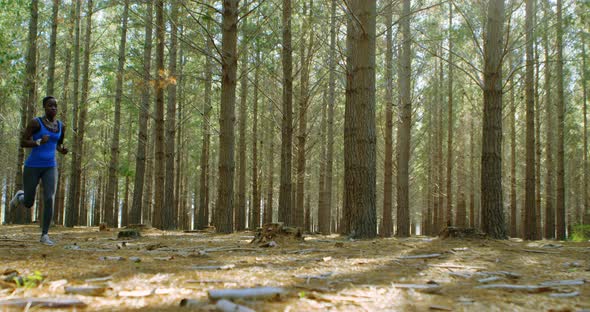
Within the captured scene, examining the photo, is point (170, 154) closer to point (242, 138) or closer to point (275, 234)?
point (242, 138)

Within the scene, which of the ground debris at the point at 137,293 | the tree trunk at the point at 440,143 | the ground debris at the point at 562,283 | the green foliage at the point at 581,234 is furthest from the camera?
the tree trunk at the point at 440,143

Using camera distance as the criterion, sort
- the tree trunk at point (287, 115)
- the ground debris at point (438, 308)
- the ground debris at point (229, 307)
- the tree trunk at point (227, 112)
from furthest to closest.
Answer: the tree trunk at point (287, 115)
the tree trunk at point (227, 112)
the ground debris at point (438, 308)
the ground debris at point (229, 307)

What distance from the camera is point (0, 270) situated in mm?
3158

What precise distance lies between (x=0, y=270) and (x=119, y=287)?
1.16 meters

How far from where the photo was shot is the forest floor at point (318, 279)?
236 cm

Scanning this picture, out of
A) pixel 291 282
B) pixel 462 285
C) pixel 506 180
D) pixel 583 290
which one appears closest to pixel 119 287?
pixel 291 282

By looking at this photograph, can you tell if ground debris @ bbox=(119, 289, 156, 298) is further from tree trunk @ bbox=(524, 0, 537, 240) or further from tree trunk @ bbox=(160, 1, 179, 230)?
tree trunk @ bbox=(524, 0, 537, 240)

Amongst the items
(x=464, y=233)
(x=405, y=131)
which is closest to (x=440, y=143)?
(x=405, y=131)

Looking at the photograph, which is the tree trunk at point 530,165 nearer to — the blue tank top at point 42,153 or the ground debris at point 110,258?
the ground debris at point 110,258

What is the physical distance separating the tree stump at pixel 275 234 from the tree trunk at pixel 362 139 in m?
1.31

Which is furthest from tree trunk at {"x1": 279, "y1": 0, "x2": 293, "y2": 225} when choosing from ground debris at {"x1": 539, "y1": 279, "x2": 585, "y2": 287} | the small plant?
the small plant

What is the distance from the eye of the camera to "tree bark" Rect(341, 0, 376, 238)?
725cm

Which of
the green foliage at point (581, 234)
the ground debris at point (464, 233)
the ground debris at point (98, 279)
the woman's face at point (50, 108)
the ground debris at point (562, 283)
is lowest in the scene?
the green foliage at point (581, 234)

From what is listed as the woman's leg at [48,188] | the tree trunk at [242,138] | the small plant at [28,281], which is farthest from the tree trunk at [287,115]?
the small plant at [28,281]
